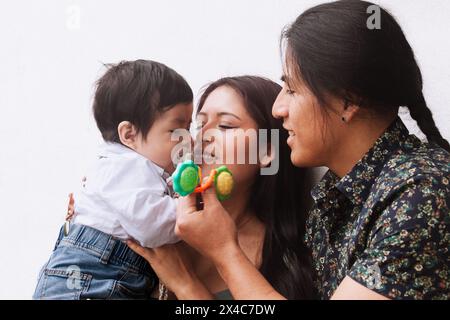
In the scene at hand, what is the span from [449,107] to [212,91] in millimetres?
679

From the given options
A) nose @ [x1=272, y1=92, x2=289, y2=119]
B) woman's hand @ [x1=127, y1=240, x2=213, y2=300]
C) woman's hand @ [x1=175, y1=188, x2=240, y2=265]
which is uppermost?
nose @ [x1=272, y1=92, x2=289, y2=119]

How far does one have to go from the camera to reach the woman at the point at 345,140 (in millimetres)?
1151

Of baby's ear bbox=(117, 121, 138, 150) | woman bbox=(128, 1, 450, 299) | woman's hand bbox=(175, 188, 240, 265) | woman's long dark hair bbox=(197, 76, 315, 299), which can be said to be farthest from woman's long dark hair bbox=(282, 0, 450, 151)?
baby's ear bbox=(117, 121, 138, 150)

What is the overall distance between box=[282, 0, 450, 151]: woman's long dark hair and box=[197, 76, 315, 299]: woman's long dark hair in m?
0.23

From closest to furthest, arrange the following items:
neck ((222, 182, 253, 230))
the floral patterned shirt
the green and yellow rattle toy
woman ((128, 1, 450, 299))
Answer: the floral patterned shirt → woman ((128, 1, 450, 299)) → the green and yellow rattle toy → neck ((222, 182, 253, 230))

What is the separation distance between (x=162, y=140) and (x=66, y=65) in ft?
2.94

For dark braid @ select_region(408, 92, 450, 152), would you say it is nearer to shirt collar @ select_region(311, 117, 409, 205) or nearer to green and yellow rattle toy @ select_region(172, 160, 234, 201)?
shirt collar @ select_region(311, 117, 409, 205)

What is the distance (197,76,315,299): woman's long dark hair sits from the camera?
1.42 metres

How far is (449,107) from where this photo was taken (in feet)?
5.16

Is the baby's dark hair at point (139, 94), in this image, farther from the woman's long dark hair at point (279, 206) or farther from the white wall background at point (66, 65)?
the white wall background at point (66, 65)

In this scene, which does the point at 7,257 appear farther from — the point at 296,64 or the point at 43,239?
the point at 296,64

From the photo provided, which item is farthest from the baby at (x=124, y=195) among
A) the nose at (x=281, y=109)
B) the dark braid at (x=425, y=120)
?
the dark braid at (x=425, y=120)

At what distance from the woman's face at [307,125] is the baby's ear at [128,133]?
447 millimetres
